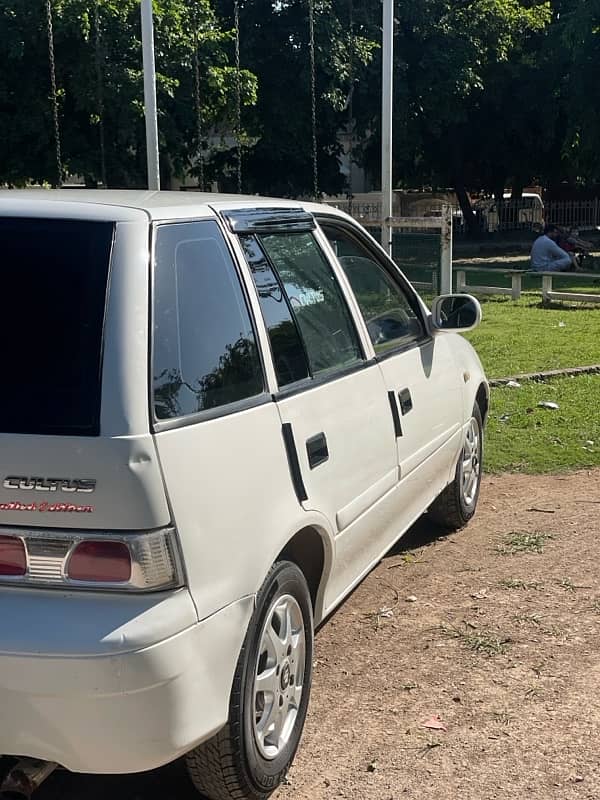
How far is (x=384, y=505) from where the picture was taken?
14.4 ft

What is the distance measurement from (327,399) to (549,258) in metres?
18.5

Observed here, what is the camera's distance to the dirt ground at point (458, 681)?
3.43m

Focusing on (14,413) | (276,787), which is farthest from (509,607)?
(14,413)

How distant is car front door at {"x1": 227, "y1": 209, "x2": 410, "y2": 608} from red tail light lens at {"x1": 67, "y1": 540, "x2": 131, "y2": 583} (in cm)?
88

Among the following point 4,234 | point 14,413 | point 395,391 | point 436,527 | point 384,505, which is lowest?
point 436,527

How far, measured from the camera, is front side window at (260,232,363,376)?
382 cm

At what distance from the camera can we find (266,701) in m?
3.28

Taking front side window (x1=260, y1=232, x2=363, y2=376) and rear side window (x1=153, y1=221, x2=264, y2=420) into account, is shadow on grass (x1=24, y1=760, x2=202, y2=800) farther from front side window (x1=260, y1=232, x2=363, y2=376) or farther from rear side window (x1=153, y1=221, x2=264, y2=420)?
front side window (x1=260, y1=232, x2=363, y2=376)

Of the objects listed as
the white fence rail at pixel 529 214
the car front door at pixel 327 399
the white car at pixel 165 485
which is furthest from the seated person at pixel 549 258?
the white fence rail at pixel 529 214

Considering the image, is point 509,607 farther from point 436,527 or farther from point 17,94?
point 17,94

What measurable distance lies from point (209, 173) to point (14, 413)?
34.6 m

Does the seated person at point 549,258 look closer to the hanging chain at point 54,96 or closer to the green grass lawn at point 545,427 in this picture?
the green grass lawn at point 545,427

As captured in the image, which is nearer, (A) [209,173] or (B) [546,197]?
(A) [209,173]

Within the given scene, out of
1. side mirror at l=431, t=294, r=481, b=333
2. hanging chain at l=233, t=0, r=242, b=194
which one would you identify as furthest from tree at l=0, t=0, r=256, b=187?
side mirror at l=431, t=294, r=481, b=333
